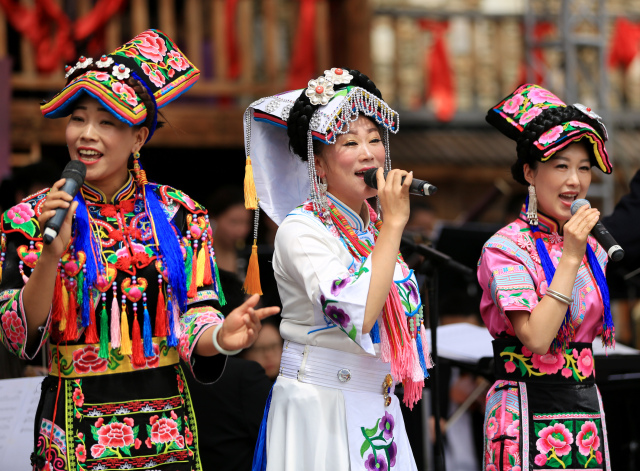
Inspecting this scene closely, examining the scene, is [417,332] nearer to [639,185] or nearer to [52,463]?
[52,463]

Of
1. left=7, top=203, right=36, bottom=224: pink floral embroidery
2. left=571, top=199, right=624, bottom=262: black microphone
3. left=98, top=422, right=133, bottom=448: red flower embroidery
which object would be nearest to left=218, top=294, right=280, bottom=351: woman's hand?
left=98, top=422, right=133, bottom=448: red flower embroidery

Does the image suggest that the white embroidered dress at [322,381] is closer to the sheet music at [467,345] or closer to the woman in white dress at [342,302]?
the woman in white dress at [342,302]

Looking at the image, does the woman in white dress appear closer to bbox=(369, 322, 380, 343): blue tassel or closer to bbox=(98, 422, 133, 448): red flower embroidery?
bbox=(369, 322, 380, 343): blue tassel

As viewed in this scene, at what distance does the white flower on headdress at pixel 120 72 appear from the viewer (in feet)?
8.45

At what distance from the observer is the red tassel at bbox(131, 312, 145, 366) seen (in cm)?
251

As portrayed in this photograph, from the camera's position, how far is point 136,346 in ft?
8.24

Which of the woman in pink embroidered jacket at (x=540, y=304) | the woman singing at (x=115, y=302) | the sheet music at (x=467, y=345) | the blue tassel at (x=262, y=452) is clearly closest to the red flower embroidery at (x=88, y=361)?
the woman singing at (x=115, y=302)

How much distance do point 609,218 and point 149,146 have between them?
13.6 feet

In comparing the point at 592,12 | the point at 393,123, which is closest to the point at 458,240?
the point at 393,123

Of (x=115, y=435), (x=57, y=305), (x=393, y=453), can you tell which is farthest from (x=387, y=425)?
(x=57, y=305)

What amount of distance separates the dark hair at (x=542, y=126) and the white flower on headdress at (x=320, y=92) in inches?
26.6

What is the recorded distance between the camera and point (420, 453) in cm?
386

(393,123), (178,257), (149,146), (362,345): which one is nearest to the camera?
(362,345)

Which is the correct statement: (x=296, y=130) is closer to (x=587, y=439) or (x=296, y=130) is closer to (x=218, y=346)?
(x=218, y=346)
